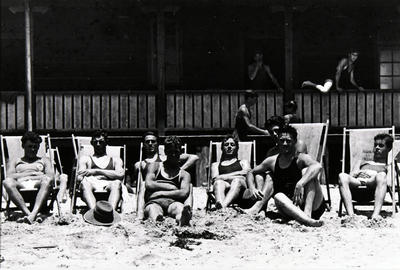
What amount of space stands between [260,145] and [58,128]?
3.98 meters

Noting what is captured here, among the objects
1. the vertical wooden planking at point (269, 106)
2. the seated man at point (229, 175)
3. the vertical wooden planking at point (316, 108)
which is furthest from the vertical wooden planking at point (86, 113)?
the seated man at point (229, 175)

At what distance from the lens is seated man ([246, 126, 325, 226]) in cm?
878

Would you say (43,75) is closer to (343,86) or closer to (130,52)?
(130,52)

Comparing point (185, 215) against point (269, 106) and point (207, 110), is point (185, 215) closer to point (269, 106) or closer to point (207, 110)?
point (207, 110)

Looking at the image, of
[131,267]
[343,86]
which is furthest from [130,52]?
[131,267]

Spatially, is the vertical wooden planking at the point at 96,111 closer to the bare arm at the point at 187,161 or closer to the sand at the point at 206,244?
the bare arm at the point at 187,161

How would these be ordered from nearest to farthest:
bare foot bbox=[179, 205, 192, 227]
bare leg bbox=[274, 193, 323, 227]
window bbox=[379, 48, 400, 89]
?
bare foot bbox=[179, 205, 192, 227] < bare leg bbox=[274, 193, 323, 227] < window bbox=[379, 48, 400, 89]

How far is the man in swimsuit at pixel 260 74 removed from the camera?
15.6 meters

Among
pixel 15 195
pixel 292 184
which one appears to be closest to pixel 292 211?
pixel 292 184

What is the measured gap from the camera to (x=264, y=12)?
17.2 metres

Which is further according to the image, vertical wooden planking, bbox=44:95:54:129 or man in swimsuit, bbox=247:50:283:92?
man in swimsuit, bbox=247:50:283:92

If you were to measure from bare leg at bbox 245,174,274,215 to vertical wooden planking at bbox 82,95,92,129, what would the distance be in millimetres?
6349

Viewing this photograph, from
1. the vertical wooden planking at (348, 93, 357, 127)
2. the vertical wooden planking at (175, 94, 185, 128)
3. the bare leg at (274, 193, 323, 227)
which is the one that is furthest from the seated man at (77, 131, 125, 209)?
the vertical wooden planking at (348, 93, 357, 127)

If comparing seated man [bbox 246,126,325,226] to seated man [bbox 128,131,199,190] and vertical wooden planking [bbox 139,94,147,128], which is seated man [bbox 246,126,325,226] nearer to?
seated man [bbox 128,131,199,190]
